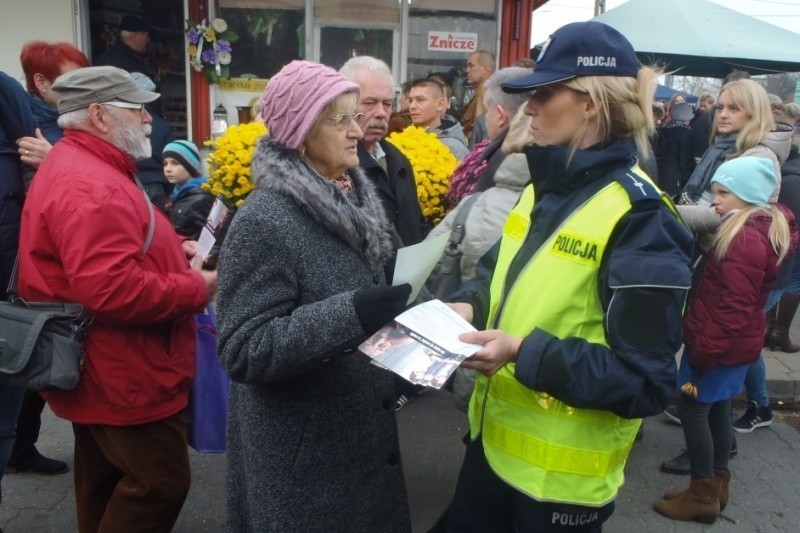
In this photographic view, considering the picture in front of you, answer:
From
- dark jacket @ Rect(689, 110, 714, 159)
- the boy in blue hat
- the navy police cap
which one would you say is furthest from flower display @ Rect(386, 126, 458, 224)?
dark jacket @ Rect(689, 110, 714, 159)

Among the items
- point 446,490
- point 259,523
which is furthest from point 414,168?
point 259,523

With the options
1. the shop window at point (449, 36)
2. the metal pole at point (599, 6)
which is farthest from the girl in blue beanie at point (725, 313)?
the metal pole at point (599, 6)

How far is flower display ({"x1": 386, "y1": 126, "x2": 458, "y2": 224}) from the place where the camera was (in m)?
3.70

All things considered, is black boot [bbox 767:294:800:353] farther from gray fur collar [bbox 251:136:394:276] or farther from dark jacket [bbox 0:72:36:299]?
dark jacket [bbox 0:72:36:299]

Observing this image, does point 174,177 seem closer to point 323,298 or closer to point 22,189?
point 22,189

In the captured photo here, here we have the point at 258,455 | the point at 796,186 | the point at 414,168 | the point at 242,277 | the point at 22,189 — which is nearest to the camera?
the point at 242,277

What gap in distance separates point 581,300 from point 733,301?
202 cm

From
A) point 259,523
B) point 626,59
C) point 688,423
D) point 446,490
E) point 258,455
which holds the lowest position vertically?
point 446,490

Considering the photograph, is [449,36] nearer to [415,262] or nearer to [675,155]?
[675,155]

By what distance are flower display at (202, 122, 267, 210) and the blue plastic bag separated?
65 cm

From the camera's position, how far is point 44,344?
2336mm

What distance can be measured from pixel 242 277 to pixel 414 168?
2.11 m

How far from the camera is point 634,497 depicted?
3.78m

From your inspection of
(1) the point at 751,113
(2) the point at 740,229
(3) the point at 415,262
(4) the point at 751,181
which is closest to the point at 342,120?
(3) the point at 415,262
